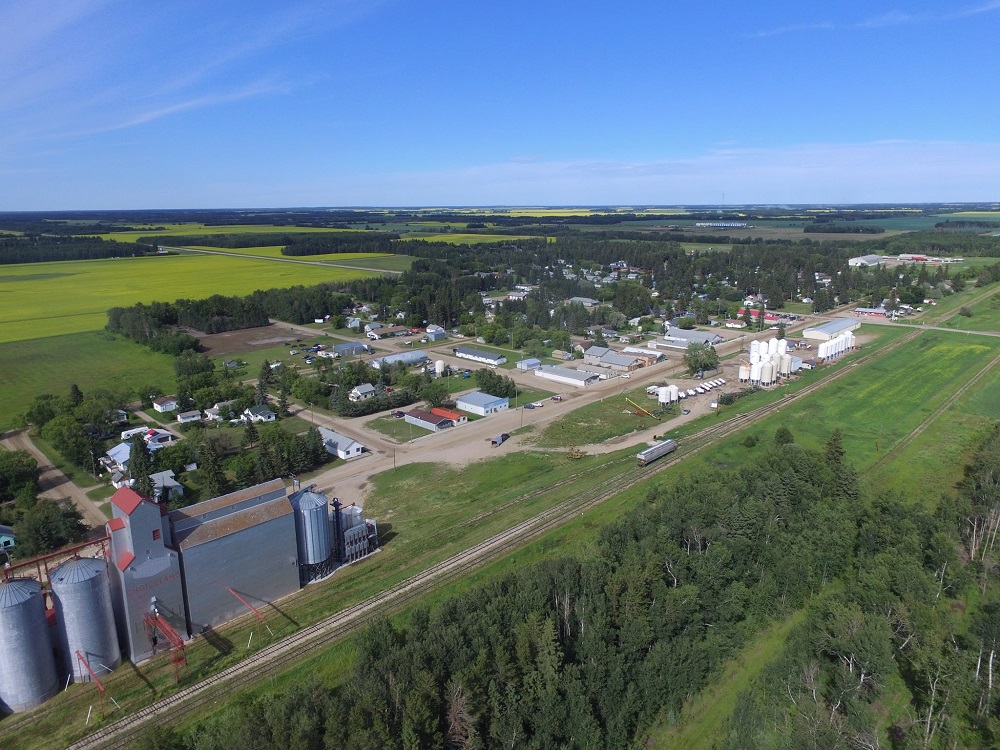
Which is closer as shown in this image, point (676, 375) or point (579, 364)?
point (676, 375)

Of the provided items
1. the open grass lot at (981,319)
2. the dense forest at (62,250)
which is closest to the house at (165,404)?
the open grass lot at (981,319)

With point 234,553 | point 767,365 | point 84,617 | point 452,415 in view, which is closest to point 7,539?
point 84,617

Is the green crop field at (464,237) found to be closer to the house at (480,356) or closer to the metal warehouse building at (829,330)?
the metal warehouse building at (829,330)

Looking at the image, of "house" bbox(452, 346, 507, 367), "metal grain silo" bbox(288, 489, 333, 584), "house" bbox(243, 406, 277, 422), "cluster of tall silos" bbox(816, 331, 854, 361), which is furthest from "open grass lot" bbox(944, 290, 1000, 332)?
"metal grain silo" bbox(288, 489, 333, 584)

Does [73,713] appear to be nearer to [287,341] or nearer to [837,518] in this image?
[837,518]

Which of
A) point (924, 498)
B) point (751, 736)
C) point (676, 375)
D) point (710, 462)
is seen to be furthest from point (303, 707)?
point (676, 375)

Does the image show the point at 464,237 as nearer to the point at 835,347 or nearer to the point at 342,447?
the point at 835,347

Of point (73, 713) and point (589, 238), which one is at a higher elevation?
point (589, 238)
